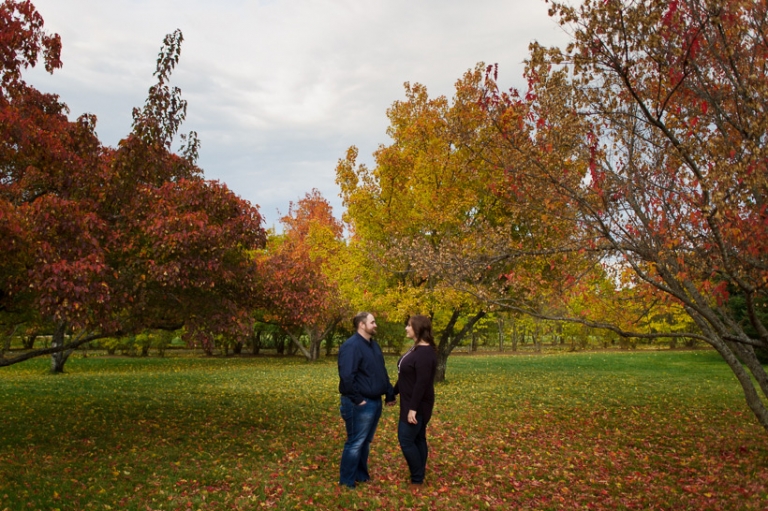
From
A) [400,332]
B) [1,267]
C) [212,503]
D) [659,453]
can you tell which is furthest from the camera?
[400,332]

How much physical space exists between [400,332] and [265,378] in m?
24.6

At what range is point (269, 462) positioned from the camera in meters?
8.17

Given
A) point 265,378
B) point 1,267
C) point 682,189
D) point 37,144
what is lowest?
point 265,378

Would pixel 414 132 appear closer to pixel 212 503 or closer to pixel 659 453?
pixel 659 453

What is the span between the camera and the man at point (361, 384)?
6.48 meters

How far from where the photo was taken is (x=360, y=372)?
6566 mm

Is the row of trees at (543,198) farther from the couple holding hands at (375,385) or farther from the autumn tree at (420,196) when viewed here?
the autumn tree at (420,196)

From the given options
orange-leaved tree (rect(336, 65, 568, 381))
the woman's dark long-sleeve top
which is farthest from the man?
orange-leaved tree (rect(336, 65, 568, 381))

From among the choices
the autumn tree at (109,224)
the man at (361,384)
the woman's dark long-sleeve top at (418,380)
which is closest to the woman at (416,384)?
the woman's dark long-sleeve top at (418,380)

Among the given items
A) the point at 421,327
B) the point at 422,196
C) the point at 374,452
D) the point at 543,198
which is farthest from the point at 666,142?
the point at 422,196

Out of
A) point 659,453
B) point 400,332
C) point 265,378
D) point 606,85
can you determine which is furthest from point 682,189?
point 400,332

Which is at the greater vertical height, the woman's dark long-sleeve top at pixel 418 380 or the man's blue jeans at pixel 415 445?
the woman's dark long-sleeve top at pixel 418 380

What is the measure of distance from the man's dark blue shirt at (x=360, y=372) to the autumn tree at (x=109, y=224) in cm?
258

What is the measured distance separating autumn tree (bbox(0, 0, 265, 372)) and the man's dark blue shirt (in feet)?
8.48
